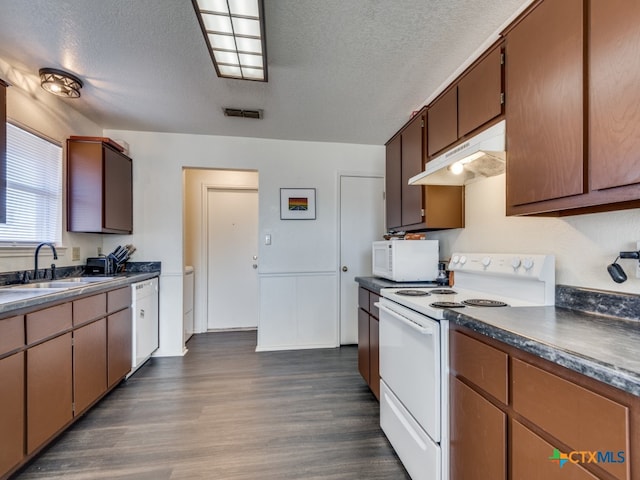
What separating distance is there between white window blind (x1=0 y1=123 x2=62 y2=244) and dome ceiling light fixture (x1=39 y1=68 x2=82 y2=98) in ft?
1.25

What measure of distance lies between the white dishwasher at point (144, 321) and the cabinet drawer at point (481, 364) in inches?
103

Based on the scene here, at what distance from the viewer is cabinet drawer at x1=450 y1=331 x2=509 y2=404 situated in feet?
A: 3.10

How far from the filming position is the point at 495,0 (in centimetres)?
146

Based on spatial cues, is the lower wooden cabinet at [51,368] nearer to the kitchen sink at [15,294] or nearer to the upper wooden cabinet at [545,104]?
the kitchen sink at [15,294]

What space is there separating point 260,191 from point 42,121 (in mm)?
1864

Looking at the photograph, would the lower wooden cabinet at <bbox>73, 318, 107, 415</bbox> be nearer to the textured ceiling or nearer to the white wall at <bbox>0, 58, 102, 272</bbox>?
the white wall at <bbox>0, 58, 102, 272</bbox>

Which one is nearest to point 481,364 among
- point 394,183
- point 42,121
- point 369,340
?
point 369,340

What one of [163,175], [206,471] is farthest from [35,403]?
[163,175]

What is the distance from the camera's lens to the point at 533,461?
2.73ft

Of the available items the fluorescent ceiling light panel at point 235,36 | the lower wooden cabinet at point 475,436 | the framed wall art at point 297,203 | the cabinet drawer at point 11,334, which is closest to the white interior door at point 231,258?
the framed wall art at point 297,203

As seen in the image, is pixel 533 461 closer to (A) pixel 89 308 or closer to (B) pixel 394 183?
(B) pixel 394 183

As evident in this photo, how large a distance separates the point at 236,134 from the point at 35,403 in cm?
269

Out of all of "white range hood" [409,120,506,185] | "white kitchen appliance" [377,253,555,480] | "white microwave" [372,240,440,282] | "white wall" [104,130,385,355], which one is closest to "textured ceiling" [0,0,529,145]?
"white wall" [104,130,385,355]

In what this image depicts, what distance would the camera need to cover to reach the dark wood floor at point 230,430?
1531 mm
